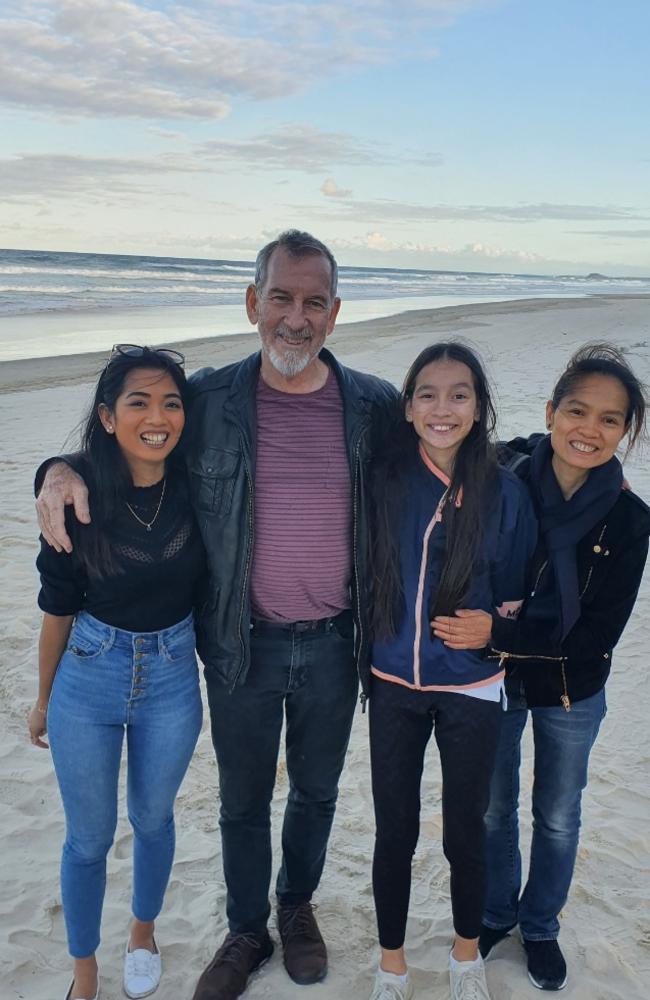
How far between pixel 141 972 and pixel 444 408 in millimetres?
2273

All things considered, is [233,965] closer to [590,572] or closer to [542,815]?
[542,815]

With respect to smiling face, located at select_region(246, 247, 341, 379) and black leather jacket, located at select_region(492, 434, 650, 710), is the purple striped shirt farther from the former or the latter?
black leather jacket, located at select_region(492, 434, 650, 710)

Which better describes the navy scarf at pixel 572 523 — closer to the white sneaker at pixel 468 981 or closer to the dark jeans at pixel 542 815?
the dark jeans at pixel 542 815

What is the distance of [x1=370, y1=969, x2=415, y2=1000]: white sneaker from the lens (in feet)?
8.86

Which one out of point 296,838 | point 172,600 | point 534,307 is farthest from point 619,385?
point 534,307

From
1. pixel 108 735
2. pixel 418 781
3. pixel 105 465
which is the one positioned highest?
pixel 105 465

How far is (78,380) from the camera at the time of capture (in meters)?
14.2

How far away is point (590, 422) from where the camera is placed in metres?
2.49

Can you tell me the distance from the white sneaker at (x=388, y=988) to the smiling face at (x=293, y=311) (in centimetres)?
211

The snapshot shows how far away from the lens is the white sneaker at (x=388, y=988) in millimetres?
2701

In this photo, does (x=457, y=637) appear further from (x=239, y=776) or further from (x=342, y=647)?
(x=239, y=776)

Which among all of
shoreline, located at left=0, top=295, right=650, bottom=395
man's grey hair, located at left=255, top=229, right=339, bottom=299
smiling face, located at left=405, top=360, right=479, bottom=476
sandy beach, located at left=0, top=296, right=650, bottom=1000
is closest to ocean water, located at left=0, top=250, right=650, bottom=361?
shoreline, located at left=0, top=295, right=650, bottom=395

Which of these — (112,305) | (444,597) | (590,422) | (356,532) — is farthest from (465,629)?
(112,305)

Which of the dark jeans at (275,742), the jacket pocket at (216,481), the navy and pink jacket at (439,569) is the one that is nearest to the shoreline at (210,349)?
the jacket pocket at (216,481)
